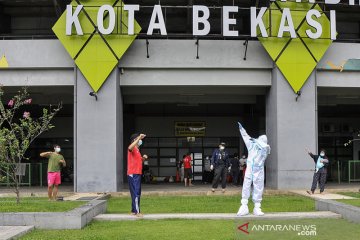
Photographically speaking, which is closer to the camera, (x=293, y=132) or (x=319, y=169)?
(x=319, y=169)

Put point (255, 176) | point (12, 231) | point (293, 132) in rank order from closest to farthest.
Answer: point (12, 231) → point (255, 176) → point (293, 132)

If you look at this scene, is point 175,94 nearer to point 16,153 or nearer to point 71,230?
point 16,153

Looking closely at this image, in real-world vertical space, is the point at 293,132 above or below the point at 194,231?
above

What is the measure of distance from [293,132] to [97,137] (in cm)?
777

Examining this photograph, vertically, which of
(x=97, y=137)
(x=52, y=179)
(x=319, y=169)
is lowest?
(x=52, y=179)

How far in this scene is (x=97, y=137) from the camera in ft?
71.2

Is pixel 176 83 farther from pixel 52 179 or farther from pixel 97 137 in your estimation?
pixel 52 179

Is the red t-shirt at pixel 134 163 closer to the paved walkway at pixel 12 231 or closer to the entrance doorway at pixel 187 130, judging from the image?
the paved walkway at pixel 12 231

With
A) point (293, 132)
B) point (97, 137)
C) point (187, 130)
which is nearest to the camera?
point (97, 137)

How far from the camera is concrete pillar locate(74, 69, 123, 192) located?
2155cm

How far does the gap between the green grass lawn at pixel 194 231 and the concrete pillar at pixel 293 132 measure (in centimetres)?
1019

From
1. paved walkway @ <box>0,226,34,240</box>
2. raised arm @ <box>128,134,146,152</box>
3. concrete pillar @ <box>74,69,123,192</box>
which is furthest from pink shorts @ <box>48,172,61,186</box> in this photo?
paved walkway @ <box>0,226,34,240</box>

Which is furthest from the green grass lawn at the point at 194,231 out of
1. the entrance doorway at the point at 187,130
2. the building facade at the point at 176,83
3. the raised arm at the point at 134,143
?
the entrance doorway at the point at 187,130

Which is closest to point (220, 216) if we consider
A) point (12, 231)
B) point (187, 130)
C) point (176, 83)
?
point (12, 231)
